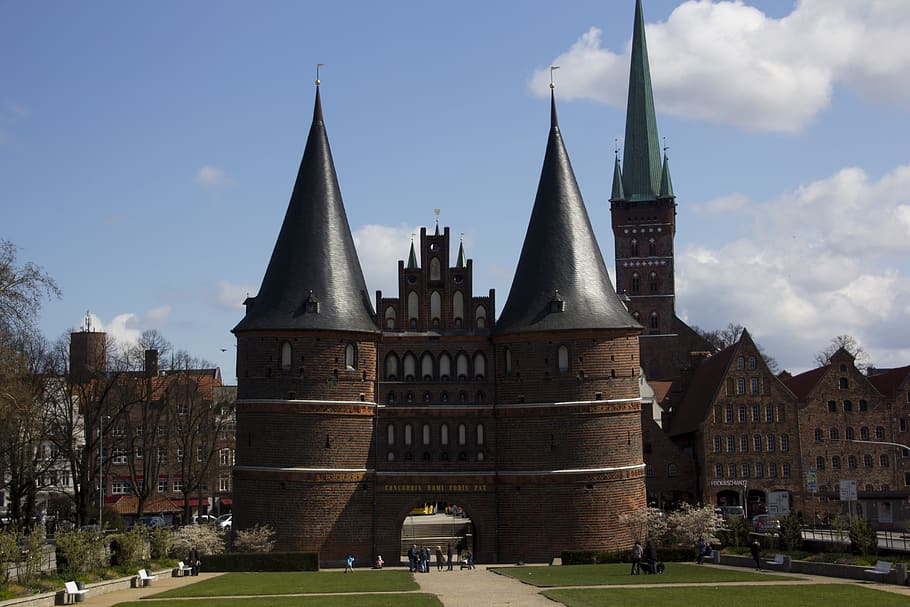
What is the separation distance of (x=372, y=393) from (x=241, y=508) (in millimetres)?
7920

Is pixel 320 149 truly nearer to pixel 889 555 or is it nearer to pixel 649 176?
pixel 889 555

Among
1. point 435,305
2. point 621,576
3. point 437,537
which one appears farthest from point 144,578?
point 437,537

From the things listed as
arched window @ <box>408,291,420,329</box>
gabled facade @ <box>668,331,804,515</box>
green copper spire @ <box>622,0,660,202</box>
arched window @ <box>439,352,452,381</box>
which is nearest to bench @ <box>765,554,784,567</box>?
arched window @ <box>439,352,452,381</box>

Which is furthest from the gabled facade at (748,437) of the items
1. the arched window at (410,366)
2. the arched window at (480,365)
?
the arched window at (410,366)

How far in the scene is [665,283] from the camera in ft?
315

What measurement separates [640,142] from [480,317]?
5129 cm

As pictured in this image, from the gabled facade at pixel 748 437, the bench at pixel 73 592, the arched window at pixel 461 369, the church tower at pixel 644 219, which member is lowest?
the bench at pixel 73 592

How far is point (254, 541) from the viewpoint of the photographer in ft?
152

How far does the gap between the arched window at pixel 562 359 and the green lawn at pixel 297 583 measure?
11.9 m

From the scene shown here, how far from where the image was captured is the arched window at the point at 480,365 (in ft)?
167

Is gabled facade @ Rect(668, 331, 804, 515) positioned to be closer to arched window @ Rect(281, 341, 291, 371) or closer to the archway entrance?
the archway entrance

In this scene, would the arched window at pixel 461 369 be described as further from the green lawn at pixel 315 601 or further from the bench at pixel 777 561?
the green lawn at pixel 315 601

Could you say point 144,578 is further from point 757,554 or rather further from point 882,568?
point 882,568

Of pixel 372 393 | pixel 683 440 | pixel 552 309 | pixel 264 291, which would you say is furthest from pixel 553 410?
pixel 683 440
